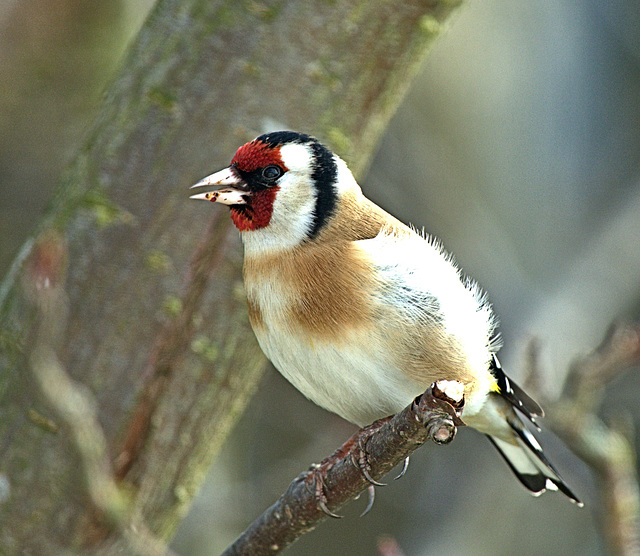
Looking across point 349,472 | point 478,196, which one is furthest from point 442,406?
point 478,196

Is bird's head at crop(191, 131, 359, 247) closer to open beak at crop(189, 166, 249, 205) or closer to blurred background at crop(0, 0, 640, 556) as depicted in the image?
open beak at crop(189, 166, 249, 205)

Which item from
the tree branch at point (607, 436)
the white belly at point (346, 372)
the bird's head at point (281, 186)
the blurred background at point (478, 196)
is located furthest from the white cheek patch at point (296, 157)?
the blurred background at point (478, 196)

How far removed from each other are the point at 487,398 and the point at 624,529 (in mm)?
670

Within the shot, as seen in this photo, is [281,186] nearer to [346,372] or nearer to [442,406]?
[346,372]

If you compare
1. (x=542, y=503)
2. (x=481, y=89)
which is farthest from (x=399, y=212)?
(x=542, y=503)

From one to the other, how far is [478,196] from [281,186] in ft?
11.3

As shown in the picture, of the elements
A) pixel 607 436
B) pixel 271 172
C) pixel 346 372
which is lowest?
pixel 346 372

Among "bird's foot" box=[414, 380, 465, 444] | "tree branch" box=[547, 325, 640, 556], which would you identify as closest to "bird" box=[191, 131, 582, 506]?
"tree branch" box=[547, 325, 640, 556]

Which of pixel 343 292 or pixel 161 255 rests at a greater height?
pixel 343 292

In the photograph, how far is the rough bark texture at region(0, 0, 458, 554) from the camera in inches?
117

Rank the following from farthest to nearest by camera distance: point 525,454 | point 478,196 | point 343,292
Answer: point 478,196 < point 525,454 < point 343,292

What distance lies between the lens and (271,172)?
2973 mm

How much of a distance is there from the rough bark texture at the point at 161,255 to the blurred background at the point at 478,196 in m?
1.87

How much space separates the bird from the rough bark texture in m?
0.21
